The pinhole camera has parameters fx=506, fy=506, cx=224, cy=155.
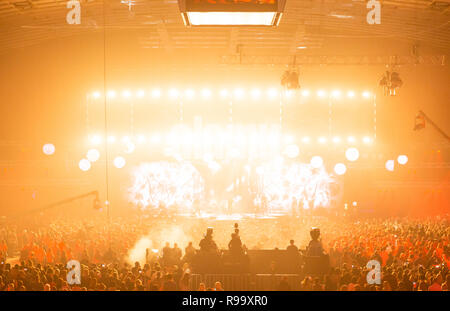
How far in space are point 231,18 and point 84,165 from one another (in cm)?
1794

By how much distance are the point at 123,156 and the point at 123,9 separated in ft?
22.6

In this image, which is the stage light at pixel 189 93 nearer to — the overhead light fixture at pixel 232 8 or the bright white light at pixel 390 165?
the bright white light at pixel 390 165

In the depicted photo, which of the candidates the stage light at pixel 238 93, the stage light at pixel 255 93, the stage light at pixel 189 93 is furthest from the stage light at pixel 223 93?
the stage light at pixel 189 93

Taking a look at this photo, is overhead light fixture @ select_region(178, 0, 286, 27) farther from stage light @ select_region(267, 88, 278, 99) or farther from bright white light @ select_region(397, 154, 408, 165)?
bright white light @ select_region(397, 154, 408, 165)

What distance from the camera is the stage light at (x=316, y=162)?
21266 mm

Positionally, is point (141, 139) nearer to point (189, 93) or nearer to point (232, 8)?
point (189, 93)

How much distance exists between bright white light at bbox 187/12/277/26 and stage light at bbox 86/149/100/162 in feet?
57.4

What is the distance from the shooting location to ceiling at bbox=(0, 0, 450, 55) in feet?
50.7

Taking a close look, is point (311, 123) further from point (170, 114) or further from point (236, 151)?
point (170, 114)

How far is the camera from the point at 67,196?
20516mm

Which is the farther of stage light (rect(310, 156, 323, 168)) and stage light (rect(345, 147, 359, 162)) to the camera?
stage light (rect(345, 147, 359, 162))

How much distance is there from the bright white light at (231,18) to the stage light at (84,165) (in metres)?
17.6

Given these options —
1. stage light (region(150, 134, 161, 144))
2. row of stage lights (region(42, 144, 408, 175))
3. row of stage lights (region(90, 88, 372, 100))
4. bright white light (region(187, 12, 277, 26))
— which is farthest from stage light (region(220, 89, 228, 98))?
bright white light (region(187, 12, 277, 26))

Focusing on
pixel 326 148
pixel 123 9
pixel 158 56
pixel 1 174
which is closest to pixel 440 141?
pixel 326 148
